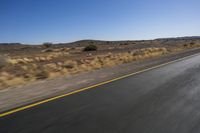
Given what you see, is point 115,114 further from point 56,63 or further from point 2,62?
point 56,63

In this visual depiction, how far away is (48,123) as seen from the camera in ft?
16.2

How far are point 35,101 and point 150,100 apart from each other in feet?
11.9

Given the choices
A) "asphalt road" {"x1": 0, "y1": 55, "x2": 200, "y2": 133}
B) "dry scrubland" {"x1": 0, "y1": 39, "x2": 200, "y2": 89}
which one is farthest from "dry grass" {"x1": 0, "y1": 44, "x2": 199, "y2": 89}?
"asphalt road" {"x1": 0, "y1": 55, "x2": 200, "y2": 133}

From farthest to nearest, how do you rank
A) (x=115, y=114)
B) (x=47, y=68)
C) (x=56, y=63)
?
(x=56, y=63)
(x=47, y=68)
(x=115, y=114)

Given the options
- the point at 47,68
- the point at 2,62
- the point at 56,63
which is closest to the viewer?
the point at 47,68

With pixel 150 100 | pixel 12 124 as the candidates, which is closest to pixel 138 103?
pixel 150 100

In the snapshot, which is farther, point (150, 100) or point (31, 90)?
point (31, 90)

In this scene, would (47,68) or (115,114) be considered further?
(47,68)

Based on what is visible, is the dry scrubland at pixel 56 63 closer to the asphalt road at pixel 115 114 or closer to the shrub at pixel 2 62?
the shrub at pixel 2 62

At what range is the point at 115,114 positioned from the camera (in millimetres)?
5578

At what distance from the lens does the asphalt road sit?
4656 millimetres

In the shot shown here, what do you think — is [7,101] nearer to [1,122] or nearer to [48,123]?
[1,122]

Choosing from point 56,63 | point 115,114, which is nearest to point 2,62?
point 56,63

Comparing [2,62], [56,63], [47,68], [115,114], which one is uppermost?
[115,114]
